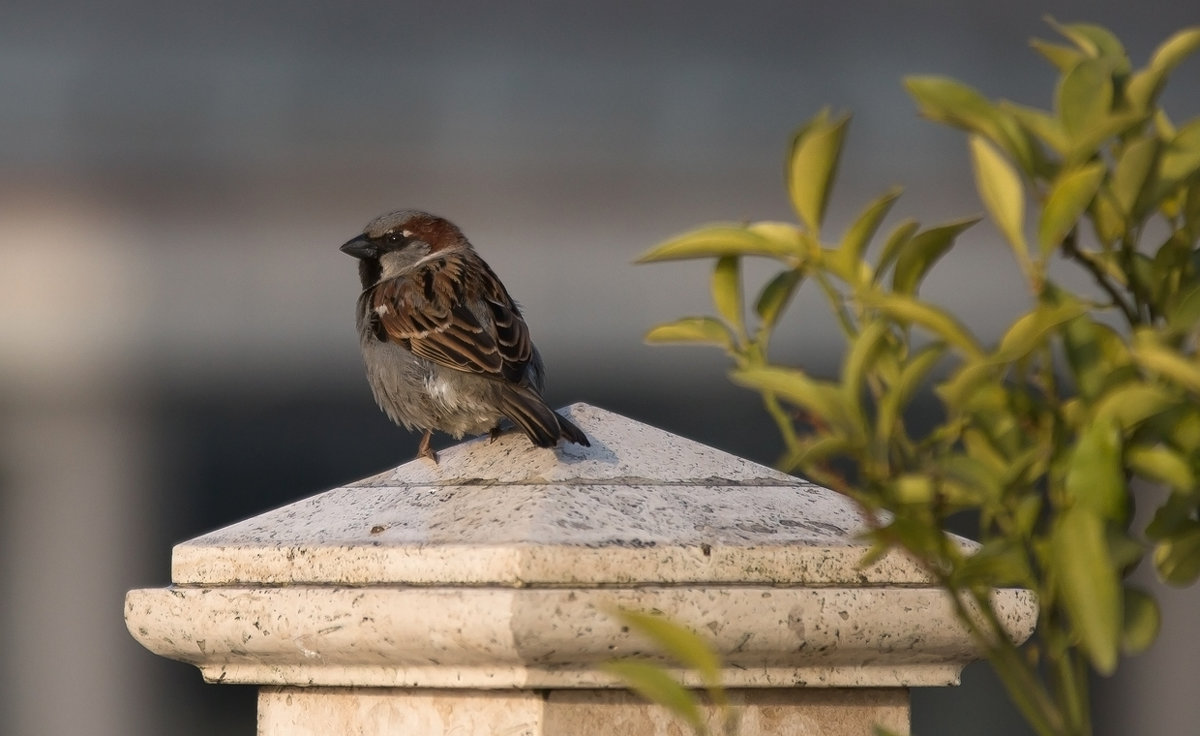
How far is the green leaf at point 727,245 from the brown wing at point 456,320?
2.81 metres

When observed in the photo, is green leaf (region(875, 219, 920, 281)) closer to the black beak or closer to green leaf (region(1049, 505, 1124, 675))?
green leaf (region(1049, 505, 1124, 675))

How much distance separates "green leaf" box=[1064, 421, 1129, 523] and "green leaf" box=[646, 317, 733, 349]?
27 centimetres

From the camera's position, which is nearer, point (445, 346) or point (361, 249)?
point (445, 346)

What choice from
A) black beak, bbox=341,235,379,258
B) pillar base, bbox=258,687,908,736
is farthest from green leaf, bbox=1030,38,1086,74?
black beak, bbox=341,235,379,258

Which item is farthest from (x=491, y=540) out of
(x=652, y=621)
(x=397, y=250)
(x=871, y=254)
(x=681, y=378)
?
(x=681, y=378)

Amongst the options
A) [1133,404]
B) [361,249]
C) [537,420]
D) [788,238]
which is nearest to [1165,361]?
[1133,404]

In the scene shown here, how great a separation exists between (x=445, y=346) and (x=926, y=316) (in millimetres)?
3254

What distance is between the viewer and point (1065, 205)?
92 cm

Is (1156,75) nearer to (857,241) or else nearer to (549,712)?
(857,241)

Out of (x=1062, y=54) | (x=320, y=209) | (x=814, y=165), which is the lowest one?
(x=814, y=165)

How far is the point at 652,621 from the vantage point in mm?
969

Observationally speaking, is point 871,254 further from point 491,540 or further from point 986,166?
point 986,166

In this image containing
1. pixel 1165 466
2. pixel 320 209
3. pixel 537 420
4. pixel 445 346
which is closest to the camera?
pixel 1165 466

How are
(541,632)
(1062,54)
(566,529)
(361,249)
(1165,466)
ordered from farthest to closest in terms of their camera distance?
(361,249)
(566,529)
(541,632)
(1062,54)
(1165,466)
